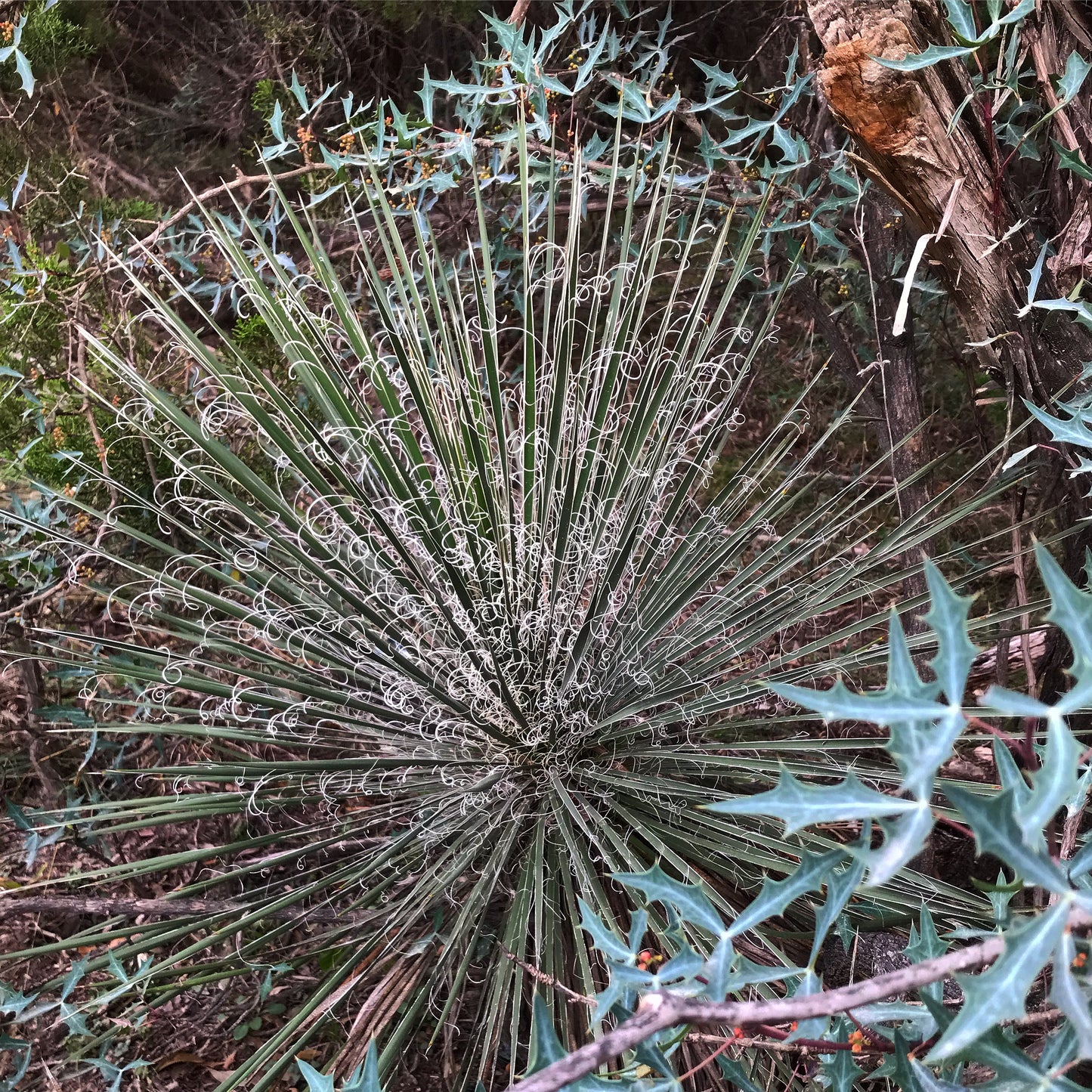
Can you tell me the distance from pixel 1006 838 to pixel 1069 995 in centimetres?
7

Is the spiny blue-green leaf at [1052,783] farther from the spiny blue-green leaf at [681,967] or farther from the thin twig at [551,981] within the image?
the thin twig at [551,981]

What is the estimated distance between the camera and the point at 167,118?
7.88 feet

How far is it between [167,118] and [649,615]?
2.04 meters

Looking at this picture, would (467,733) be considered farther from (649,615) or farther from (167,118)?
(167,118)

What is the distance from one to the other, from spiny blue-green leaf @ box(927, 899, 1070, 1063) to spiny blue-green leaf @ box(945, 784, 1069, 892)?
0.05ft

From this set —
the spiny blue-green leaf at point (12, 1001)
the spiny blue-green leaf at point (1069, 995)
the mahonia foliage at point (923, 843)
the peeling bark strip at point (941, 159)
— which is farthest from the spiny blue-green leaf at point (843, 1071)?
the spiny blue-green leaf at point (12, 1001)

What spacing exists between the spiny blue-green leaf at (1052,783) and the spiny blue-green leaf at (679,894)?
22 cm

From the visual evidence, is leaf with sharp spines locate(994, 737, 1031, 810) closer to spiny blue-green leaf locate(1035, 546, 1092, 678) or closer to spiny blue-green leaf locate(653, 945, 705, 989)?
spiny blue-green leaf locate(1035, 546, 1092, 678)

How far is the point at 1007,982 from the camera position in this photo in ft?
1.34

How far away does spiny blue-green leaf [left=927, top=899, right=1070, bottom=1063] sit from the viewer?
401 millimetres

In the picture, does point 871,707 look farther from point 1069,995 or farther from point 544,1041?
point 544,1041

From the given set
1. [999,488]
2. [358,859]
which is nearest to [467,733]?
[358,859]

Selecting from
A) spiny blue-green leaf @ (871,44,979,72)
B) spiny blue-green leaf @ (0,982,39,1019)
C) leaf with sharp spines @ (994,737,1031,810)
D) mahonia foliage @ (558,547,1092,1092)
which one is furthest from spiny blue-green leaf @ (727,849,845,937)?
spiny blue-green leaf @ (0,982,39,1019)

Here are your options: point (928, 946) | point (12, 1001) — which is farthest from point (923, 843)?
point (12, 1001)
